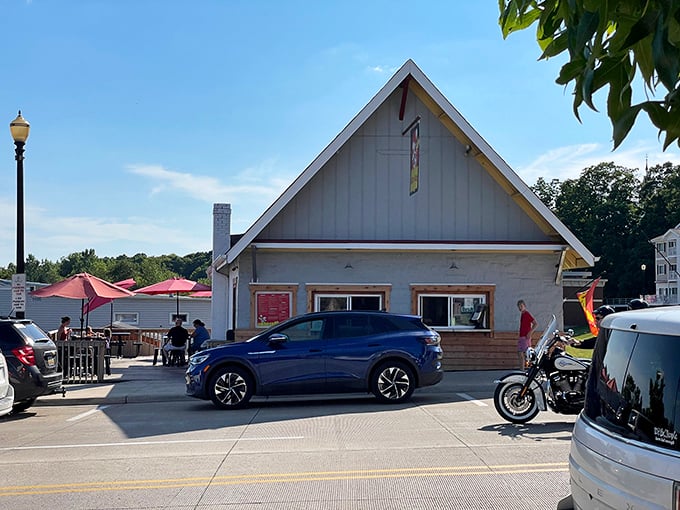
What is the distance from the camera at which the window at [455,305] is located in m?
19.8

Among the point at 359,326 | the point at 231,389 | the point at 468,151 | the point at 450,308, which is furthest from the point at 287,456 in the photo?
the point at 468,151

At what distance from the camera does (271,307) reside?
1952cm

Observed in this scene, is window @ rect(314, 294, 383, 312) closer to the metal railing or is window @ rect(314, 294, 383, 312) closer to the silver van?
the metal railing

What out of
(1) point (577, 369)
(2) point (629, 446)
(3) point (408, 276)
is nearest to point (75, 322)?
(3) point (408, 276)

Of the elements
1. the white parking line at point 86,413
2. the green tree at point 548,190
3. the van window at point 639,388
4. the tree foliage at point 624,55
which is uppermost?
the green tree at point 548,190

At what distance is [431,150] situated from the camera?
2022 centimetres

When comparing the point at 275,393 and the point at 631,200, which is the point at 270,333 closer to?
the point at 275,393

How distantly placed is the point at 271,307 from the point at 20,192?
249 inches

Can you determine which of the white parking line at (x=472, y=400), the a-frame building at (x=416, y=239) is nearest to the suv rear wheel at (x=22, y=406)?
the a-frame building at (x=416, y=239)

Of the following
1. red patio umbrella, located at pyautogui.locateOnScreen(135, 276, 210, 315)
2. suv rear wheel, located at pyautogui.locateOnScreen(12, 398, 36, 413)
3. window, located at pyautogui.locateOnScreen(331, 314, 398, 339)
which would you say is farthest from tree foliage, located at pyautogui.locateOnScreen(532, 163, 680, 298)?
suv rear wheel, located at pyautogui.locateOnScreen(12, 398, 36, 413)

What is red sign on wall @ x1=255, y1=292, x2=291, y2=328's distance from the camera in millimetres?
19469

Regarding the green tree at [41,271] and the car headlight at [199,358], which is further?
the green tree at [41,271]

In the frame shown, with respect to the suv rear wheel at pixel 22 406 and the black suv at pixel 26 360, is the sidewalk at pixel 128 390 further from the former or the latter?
the black suv at pixel 26 360

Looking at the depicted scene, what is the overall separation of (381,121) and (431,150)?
147cm
